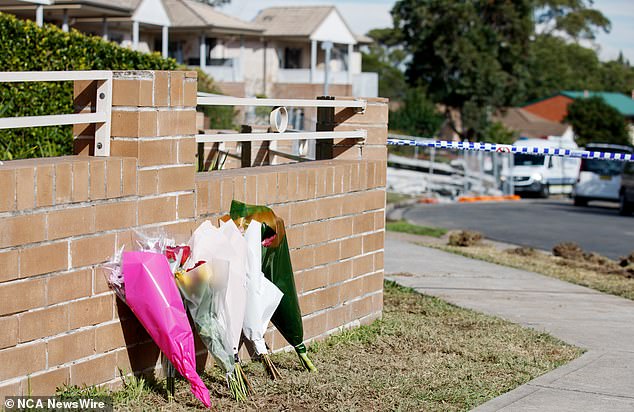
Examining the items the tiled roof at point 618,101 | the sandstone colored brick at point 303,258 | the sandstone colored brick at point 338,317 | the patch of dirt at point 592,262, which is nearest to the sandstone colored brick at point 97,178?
the sandstone colored brick at point 303,258

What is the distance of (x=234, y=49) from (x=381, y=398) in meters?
43.1

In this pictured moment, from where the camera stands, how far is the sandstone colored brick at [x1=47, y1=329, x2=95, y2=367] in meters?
4.92

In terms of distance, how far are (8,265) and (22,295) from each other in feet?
0.58

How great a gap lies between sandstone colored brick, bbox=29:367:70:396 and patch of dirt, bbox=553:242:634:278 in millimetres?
8861

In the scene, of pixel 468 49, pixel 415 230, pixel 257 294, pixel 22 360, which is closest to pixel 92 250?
pixel 22 360

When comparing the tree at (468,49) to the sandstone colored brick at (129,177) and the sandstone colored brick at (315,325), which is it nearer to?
the sandstone colored brick at (315,325)

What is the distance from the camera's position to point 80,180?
5.03 meters

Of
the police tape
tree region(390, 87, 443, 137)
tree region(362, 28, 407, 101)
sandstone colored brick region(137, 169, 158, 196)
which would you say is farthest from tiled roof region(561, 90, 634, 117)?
sandstone colored brick region(137, 169, 158, 196)

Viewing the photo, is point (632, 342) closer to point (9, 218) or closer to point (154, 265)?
point (154, 265)

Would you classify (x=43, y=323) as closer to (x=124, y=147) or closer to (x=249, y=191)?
(x=124, y=147)

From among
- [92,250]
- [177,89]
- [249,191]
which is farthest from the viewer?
[249,191]

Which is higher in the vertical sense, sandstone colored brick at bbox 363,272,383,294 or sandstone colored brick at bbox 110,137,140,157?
sandstone colored brick at bbox 110,137,140,157

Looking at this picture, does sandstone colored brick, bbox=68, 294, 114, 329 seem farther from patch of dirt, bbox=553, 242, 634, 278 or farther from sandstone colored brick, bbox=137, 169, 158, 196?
patch of dirt, bbox=553, 242, 634, 278

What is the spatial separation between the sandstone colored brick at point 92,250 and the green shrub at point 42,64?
7.06m
